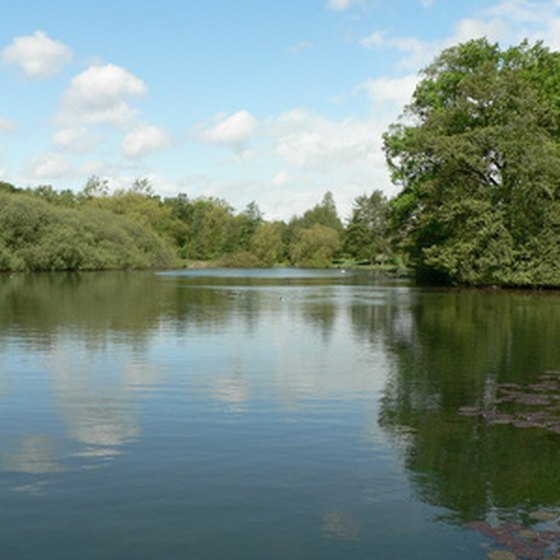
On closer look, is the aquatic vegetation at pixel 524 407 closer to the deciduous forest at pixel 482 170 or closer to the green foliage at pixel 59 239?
the deciduous forest at pixel 482 170

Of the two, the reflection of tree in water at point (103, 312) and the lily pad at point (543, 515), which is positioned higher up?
the reflection of tree in water at point (103, 312)

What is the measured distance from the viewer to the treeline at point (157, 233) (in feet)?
319

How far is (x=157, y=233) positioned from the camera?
147 meters

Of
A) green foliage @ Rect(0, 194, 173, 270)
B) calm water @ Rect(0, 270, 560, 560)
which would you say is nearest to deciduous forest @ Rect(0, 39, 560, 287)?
green foliage @ Rect(0, 194, 173, 270)

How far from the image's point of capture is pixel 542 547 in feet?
27.1

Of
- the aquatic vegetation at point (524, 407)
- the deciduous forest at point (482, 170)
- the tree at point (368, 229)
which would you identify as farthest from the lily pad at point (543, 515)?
the tree at point (368, 229)

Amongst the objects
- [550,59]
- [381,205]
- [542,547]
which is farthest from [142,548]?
[381,205]

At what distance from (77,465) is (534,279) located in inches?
1949

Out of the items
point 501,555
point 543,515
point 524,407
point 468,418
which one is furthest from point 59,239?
point 501,555

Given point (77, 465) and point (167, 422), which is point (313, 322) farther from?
point (77, 465)

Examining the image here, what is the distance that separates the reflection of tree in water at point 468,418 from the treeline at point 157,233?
238ft

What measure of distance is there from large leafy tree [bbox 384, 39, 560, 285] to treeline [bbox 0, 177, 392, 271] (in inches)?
2133

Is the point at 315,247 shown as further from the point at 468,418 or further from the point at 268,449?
the point at 268,449

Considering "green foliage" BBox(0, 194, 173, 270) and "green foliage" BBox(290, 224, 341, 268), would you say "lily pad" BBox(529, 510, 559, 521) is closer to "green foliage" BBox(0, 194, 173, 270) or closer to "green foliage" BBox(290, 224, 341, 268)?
"green foliage" BBox(0, 194, 173, 270)
